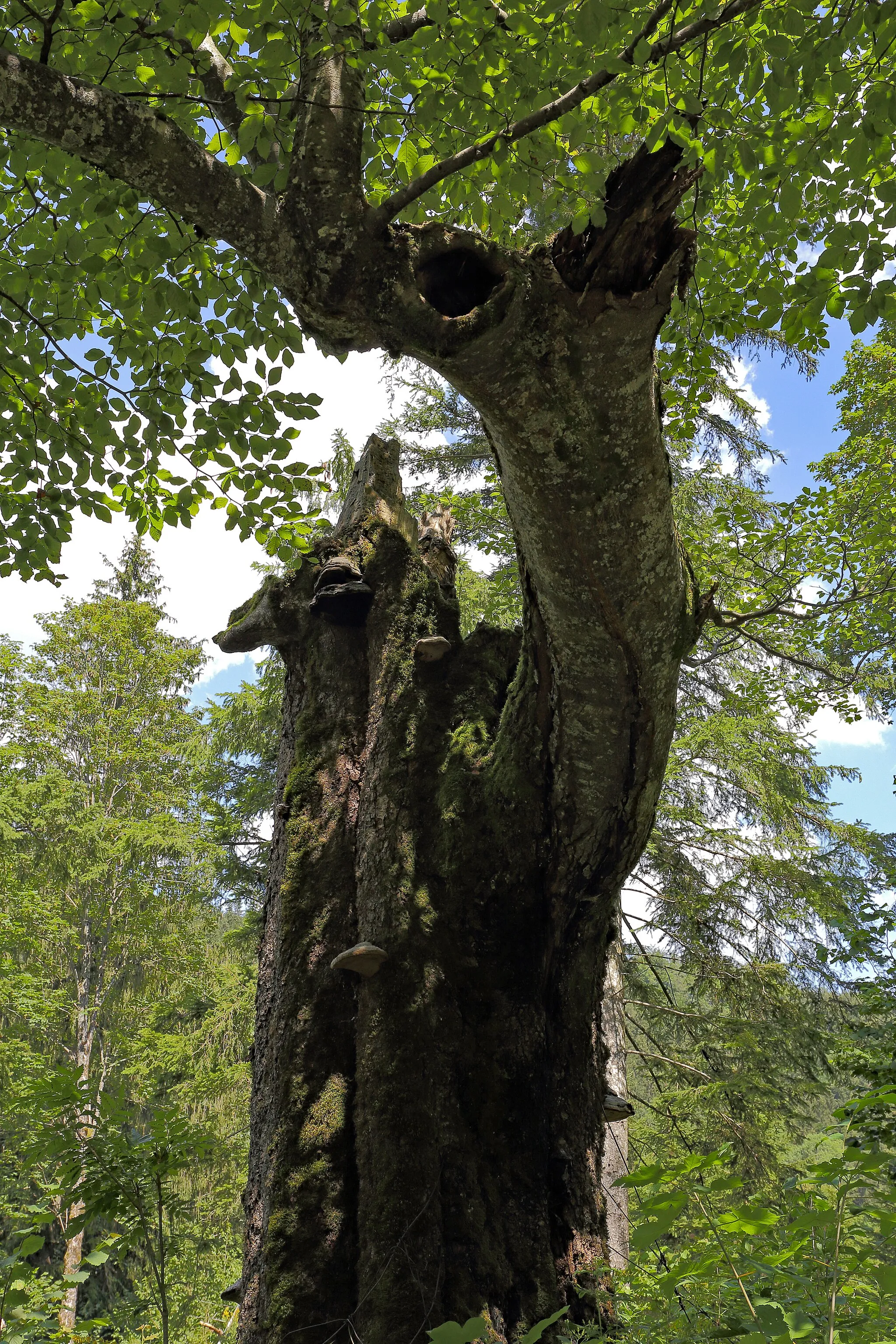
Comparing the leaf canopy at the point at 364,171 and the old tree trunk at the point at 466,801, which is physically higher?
the leaf canopy at the point at 364,171

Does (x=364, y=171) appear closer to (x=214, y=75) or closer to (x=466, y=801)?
(x=214, y=75)

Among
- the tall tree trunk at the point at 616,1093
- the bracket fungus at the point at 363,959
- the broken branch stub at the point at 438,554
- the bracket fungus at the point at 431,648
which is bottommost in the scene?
the tall tree trunk at the point at 616,1093

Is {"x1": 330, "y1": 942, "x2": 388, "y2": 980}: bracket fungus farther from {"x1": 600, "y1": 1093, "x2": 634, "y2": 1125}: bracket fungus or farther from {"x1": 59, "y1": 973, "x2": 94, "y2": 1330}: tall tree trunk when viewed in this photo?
{"x1": 59, "y1": 973, "x2": 94, "y2": 1330}: tall tree trunk

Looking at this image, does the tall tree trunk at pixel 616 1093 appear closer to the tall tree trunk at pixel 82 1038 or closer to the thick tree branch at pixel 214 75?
the thick tree branch at pixel 214 75

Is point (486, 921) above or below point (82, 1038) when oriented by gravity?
above

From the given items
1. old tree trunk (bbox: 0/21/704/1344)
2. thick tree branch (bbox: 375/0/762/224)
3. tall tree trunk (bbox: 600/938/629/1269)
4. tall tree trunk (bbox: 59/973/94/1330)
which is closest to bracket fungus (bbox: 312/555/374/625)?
old tree trunk (bbox: 0/21/704/1344)

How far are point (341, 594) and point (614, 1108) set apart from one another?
2758 millimetres

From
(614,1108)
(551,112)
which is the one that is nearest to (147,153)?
(551,112)

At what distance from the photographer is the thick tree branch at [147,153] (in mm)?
2508

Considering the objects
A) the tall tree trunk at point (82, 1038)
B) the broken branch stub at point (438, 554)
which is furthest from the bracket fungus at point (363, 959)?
the tall tree trunk at point (82, 1038)

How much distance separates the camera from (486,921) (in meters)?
3.36

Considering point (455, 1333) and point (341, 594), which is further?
point (341, 594)

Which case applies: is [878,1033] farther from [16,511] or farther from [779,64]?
[16,511]

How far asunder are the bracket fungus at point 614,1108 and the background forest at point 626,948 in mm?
439
